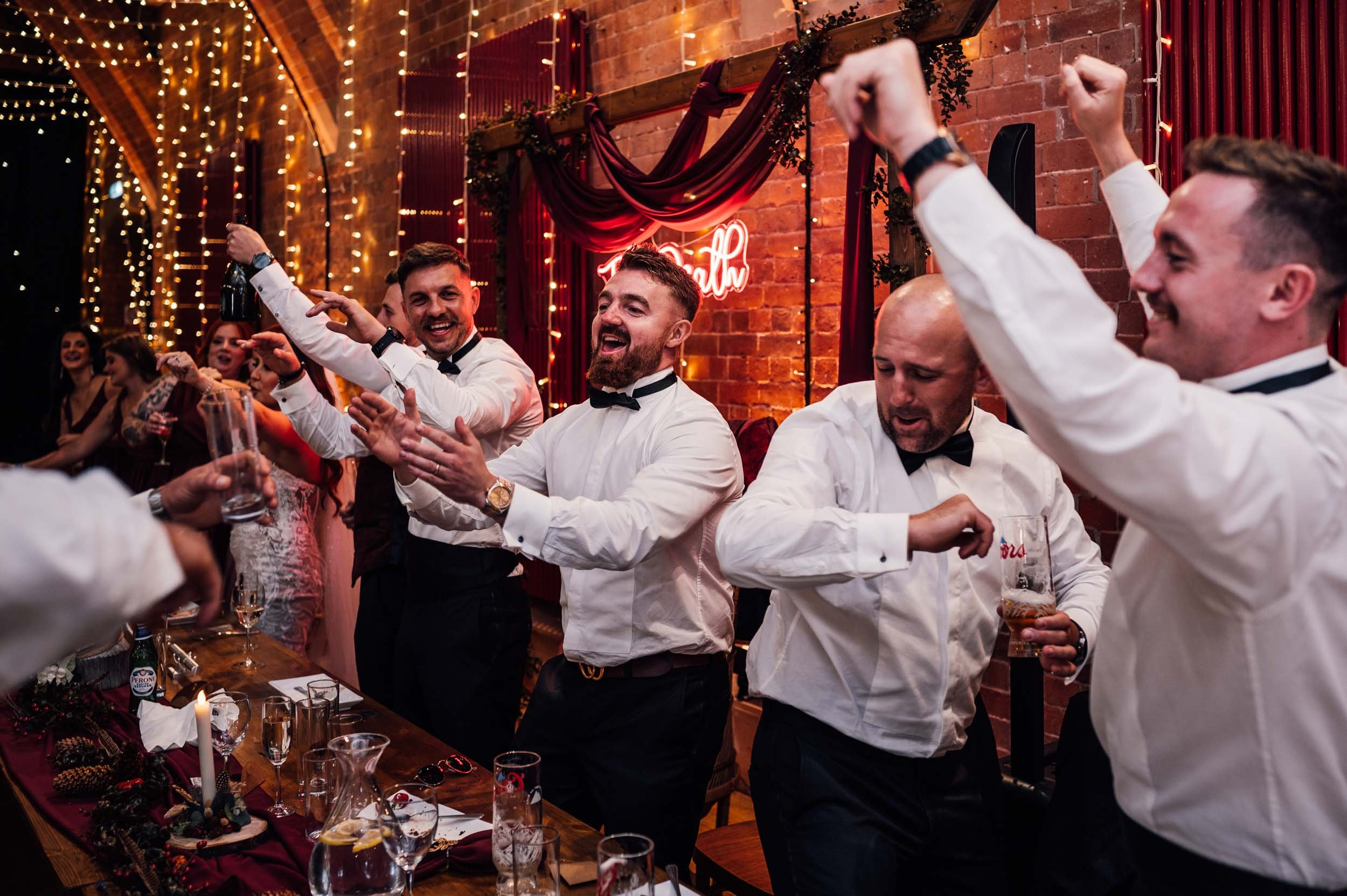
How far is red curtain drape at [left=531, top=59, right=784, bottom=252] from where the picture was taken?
4137 millimetres

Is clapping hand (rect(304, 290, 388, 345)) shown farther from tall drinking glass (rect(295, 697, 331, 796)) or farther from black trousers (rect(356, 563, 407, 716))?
tall drinking glass (rect(295, 697, 331, 796))

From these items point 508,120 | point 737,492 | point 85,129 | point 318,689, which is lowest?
point 318,689

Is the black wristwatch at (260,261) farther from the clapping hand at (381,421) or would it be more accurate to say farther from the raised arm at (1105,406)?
the raised arm at (1105,406)

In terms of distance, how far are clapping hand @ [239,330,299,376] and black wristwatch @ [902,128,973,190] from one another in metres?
2.44

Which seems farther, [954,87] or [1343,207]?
[954,87]

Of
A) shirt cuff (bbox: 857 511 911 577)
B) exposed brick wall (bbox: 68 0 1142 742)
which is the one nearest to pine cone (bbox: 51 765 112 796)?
shirt cuff (bbox: 857 511 911 577)

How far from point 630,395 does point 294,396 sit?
1327mm

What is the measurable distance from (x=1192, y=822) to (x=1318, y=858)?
0.45 feet

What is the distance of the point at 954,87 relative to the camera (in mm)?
3447

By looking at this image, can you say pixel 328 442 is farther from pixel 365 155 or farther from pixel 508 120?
pixel 365 155

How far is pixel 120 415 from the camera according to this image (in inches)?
230

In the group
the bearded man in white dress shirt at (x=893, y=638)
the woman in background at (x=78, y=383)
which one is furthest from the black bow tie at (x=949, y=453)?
the woman in background at (x=78, y=383)

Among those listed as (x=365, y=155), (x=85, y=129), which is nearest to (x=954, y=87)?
(x=365, y=155)

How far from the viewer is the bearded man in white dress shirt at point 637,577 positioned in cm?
236
